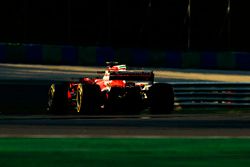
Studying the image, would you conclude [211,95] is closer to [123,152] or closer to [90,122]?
[90,122]

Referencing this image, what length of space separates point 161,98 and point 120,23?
11.7 m

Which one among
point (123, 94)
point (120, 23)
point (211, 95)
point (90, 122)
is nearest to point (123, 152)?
point (90, 122)

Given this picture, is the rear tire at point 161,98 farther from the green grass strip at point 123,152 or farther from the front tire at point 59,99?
the green grass strip at point 123,152

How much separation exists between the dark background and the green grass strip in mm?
16871

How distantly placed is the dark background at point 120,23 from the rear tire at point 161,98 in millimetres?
11222

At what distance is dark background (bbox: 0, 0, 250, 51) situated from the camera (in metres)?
32.4

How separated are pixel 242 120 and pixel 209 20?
527 inches

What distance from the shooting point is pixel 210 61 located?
110 feet

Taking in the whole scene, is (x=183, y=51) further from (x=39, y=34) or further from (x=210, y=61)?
(x=39, y=34)

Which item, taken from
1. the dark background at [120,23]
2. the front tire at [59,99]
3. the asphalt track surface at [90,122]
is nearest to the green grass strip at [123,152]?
the asphalt track surface at [90,122]

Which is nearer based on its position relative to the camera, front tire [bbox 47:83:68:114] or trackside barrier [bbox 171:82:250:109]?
front tire [bbox 47:83:68:114]

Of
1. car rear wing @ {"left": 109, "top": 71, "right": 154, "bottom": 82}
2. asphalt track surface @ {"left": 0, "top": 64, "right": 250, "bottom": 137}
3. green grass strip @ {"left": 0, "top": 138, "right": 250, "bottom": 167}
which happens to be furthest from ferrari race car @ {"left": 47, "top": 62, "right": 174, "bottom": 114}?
green grass strip @ {"left": 0, "top": 138, "right": 250, "bottom": 167}

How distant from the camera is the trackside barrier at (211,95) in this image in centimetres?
2391

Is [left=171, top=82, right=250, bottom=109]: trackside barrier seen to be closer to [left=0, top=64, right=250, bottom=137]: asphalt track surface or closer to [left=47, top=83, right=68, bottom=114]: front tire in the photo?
[left=0, top=64, right=250, bottom=137]: asphalt track surface
